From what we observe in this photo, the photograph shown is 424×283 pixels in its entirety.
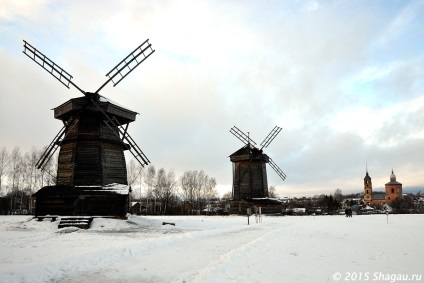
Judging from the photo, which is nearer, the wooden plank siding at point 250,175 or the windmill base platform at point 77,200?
the windmill base platform at point 77,200

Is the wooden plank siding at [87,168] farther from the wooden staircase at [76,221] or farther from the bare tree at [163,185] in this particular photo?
the bare tree at [163,185]

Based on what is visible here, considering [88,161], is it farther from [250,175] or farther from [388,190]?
[388,190]

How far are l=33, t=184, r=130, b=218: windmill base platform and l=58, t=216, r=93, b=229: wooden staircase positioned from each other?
1.48 m

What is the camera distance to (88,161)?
2711 centimetres

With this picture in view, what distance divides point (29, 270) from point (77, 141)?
837 inches

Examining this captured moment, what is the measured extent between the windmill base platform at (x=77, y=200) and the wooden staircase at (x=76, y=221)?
148 centimetres

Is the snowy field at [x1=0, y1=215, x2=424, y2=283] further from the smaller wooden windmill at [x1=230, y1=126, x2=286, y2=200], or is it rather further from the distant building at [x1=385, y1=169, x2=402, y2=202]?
the distant building at [x1=385, y1=169, x2=402, y2=202]

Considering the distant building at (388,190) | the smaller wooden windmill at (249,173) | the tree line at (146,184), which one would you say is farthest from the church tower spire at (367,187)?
the smaller wooden windmill at (249,173)

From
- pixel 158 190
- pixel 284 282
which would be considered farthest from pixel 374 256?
pixel 158 190

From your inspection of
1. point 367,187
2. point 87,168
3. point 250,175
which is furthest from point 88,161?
point 367,187

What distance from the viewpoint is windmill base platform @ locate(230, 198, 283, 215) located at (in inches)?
1964

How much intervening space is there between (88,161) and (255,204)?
2910 cm

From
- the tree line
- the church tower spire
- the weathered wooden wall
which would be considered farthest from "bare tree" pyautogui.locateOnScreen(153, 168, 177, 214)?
the church tower spire

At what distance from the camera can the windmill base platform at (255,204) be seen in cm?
4988
